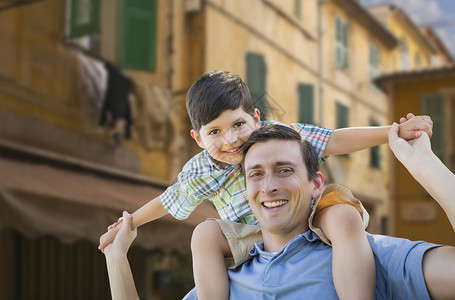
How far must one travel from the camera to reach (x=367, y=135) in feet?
7.32

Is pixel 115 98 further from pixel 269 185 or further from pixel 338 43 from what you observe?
pixel 338 43

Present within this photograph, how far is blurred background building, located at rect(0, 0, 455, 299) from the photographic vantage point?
755 cm

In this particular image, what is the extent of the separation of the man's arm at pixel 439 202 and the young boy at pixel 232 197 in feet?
0.48

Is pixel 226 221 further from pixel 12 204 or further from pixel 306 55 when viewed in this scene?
pixel 306 55

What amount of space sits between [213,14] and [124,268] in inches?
431

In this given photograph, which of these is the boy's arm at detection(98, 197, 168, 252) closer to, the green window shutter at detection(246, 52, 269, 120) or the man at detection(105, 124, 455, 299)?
the man at detection(105, 124, 455, 299)

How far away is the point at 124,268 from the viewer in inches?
96.7

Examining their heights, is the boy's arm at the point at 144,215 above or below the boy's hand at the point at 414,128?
below

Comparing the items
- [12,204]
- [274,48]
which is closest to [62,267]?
[12,204]

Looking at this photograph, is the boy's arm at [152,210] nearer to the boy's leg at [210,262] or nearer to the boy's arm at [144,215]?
the boy's arm at [144,215]

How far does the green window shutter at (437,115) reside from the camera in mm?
15656

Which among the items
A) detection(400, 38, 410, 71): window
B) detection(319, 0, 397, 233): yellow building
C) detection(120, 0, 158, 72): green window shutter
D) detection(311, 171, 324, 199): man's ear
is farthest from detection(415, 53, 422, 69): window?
detection(311, 171, 324, 199): man's ear

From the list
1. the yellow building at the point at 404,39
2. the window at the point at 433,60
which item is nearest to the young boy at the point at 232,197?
the yellow building at the point at 404,39

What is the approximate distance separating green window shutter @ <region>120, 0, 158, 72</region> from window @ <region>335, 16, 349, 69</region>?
8.88 m
